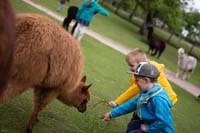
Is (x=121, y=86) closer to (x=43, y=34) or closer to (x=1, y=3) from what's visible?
(x=43, y=34)

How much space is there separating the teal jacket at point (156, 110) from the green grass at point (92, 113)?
1.68m

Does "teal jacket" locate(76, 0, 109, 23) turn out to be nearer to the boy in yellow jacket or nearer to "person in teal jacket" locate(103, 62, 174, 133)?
the boy in yellow jacket

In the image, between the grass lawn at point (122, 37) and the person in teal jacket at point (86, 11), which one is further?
the grass lawn at point (122, 37)

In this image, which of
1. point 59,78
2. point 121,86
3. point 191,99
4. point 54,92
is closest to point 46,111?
point 54,92

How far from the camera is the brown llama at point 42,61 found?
13.4 feet

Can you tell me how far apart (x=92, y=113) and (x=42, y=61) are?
3.20 metres

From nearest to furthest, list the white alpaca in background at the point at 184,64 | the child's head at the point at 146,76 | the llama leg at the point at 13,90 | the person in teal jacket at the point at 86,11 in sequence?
the llama leg at the point at 13,90, the child's head at the point at 146,76, the person in teal jacket at the point at 86,11, the white alpaca in background at the point at 184,64

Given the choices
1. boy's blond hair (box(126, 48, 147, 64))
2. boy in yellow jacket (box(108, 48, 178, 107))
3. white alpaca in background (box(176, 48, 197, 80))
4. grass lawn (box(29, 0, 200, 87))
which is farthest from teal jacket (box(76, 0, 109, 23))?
Result: grass lawn (box(29, 0, 200, 87))

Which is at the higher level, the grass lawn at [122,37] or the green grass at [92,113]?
the green grass at [92,113]

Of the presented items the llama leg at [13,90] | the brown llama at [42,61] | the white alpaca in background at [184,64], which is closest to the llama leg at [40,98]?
the brown llama at [42,61]

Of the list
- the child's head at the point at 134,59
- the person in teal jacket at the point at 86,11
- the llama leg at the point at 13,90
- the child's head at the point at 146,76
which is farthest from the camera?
the person in teal jacket at the point at 86,11

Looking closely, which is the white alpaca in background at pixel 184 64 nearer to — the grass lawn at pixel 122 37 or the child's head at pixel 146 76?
the grass lawn at pixel 122 37

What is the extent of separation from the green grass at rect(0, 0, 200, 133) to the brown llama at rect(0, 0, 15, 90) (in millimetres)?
4042

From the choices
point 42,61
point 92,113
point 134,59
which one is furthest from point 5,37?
point 92,113
